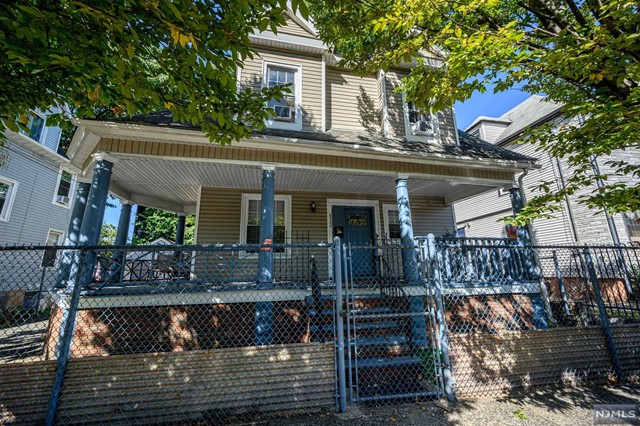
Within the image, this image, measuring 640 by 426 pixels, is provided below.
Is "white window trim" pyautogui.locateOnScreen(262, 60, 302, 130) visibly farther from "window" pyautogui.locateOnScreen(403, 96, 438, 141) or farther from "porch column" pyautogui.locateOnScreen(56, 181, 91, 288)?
"porch column" pyautogui.locateOnScreen(56, 181, 91, 288)

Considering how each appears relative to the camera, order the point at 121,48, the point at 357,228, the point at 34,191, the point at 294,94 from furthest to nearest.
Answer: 1. the point at 34,191
2. the point at 357,228
3. the point at 294,94
4. the point at 121,48

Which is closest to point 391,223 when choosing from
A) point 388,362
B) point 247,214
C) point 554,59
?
point 247,214

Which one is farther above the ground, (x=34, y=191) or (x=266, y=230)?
(x=34, y=191)

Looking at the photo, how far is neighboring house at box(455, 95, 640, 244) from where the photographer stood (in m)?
10.0

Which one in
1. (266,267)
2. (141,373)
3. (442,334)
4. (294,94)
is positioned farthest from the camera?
(294,94)

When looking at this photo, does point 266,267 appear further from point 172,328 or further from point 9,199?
point 9,199

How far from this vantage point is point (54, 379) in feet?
9.61

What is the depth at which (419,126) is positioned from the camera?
25.7 feet

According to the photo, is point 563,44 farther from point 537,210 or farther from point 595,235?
point 595,235

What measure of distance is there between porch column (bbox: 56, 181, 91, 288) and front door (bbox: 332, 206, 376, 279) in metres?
6.05

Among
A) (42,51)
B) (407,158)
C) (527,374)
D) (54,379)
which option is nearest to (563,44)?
(407,158)

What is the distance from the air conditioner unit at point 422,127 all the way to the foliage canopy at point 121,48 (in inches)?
201

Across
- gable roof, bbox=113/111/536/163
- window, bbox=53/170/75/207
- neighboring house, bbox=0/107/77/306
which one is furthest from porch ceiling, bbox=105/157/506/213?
window, bbox=53/170/75/207

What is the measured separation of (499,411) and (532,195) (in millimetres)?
12045
